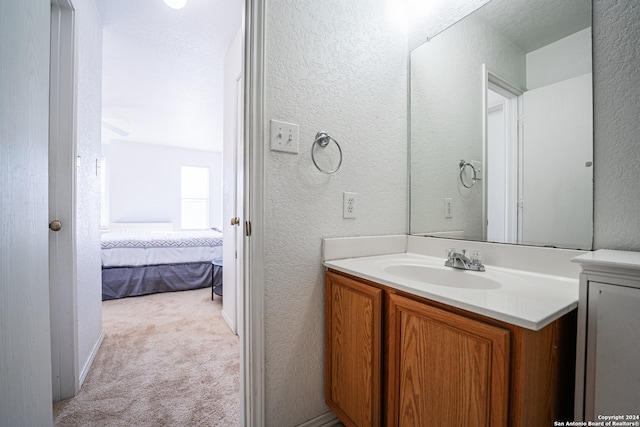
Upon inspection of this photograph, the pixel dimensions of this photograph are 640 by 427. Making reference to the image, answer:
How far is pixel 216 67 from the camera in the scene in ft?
8.77

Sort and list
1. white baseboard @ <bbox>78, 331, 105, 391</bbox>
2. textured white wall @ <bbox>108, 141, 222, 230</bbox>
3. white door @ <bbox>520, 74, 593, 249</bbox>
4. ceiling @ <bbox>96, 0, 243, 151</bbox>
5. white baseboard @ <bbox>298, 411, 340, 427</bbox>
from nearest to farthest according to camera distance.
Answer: white door @ <bbox>520, 74, 593, 249</bbox>, white baseboard @ <bbox>298, 411, 340, 427</bbox>, white baseboard @ <bbox>78, 331, 105, 391</bbox>, ceiling @ <bbox>96, 0, 243, 151</bbox>, textured white wall @ <bbox>108, 141, 222, 230</bbox>

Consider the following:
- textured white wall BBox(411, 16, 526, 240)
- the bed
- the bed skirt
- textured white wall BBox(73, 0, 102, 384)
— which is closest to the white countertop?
textured white wall BBox(411, 16, 526, 240)

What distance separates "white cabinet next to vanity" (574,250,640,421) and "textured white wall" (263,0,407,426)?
826 mm

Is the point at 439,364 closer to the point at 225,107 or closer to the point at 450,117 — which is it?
the point at 450,117

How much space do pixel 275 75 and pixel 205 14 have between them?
1.39 m

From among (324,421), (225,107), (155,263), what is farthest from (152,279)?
(324,421)

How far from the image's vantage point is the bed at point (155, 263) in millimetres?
3059

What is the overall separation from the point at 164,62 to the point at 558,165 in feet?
10.4

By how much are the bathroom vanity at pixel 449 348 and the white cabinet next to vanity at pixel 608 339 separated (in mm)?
43

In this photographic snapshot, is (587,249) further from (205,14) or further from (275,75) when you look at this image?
(205,14)

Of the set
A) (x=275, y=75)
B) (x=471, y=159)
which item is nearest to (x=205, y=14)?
(x=275, y=75)

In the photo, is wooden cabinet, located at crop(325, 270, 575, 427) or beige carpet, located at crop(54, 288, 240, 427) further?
beige carpet, located at crop(54, 288, 240, 427)

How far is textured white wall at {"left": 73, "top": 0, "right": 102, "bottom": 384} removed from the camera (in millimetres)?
1527

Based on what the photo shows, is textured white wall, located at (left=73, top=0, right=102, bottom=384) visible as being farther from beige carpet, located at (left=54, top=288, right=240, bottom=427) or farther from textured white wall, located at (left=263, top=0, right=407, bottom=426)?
textured white wall, located at (left=263, top=0, right=407, bottom=426)
